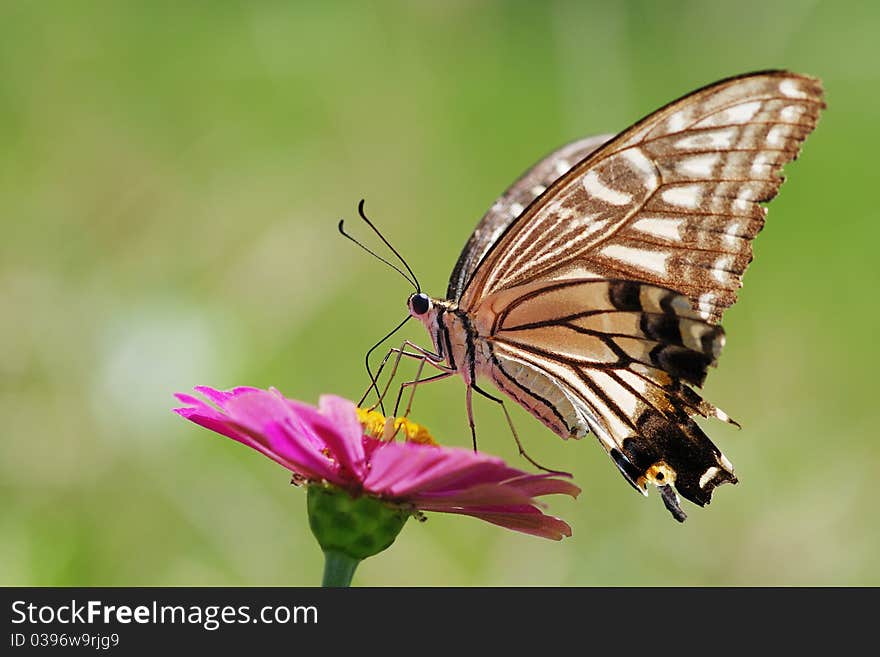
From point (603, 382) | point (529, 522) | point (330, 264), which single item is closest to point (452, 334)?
point (603, 382)

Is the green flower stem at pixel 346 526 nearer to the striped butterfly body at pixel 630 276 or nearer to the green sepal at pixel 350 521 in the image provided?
the green sepal at pixel 350 521

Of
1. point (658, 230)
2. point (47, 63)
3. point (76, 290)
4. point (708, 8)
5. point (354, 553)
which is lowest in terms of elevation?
point (354, 553)

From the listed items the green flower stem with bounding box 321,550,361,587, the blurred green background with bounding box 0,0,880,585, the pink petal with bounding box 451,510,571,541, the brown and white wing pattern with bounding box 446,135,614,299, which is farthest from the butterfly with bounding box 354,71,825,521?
the blurred green background with bounding box 0,0,880,585

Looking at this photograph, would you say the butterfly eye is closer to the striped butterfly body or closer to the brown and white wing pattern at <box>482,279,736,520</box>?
the striped butterfly body

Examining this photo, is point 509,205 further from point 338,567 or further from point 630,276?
point 338,567

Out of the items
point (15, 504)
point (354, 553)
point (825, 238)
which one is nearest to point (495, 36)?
point (825, 238)

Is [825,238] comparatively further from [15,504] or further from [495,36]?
[15,504]
